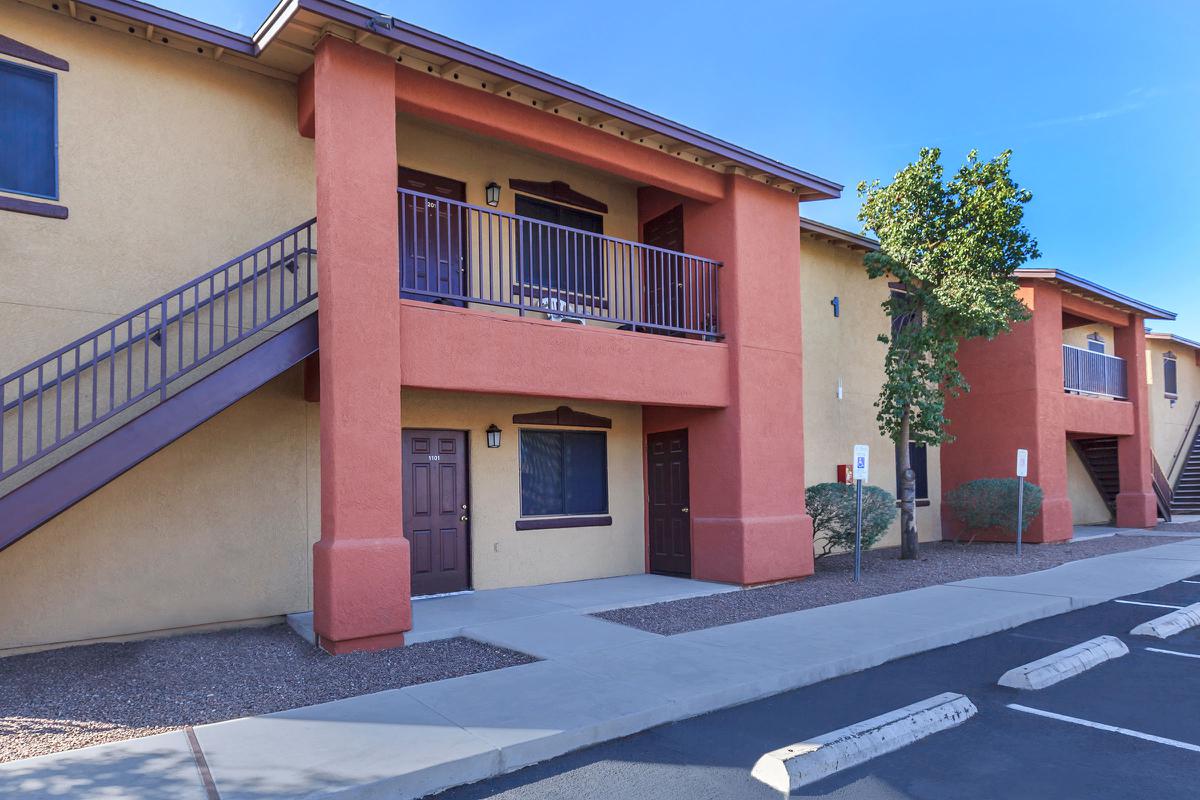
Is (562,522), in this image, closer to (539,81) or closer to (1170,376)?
(539,81)

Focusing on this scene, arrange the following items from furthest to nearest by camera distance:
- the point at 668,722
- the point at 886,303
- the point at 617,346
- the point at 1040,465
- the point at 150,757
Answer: the point at 1040,465 → the point at 886,303 → the point at 617,346 → the point at 668,722 → the point at 150,757

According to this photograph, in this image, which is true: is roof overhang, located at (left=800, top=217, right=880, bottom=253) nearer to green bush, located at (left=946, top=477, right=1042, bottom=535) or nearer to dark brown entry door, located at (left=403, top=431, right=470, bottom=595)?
green bush, located at (left=946, top=477, right=1042, bottom=535)

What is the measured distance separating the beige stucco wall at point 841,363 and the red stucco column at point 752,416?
2867 mm

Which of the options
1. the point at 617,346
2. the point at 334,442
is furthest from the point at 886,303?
the point at 334,442

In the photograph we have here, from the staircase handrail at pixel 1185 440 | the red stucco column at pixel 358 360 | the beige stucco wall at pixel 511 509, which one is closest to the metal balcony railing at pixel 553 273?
the beige stucco wall at pixel 511 509

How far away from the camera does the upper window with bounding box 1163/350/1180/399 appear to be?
26.8m

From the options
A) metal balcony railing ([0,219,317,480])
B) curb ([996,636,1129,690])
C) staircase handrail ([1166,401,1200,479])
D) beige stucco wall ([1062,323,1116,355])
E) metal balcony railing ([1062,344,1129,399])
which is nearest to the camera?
curb ([996,636,1129,690])

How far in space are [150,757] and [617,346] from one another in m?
6.86

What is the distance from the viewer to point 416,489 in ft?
35.2

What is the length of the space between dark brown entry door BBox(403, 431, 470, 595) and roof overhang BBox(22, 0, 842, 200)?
4488 millimetres

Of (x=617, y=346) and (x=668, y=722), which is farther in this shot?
(x=617, y=346)

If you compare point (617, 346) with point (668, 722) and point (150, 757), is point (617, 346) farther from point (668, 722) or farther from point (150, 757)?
point (150, 757)

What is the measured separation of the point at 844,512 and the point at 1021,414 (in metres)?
6.76

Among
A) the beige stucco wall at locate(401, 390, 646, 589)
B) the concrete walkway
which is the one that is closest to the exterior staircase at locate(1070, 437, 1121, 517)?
the concrete walkway
